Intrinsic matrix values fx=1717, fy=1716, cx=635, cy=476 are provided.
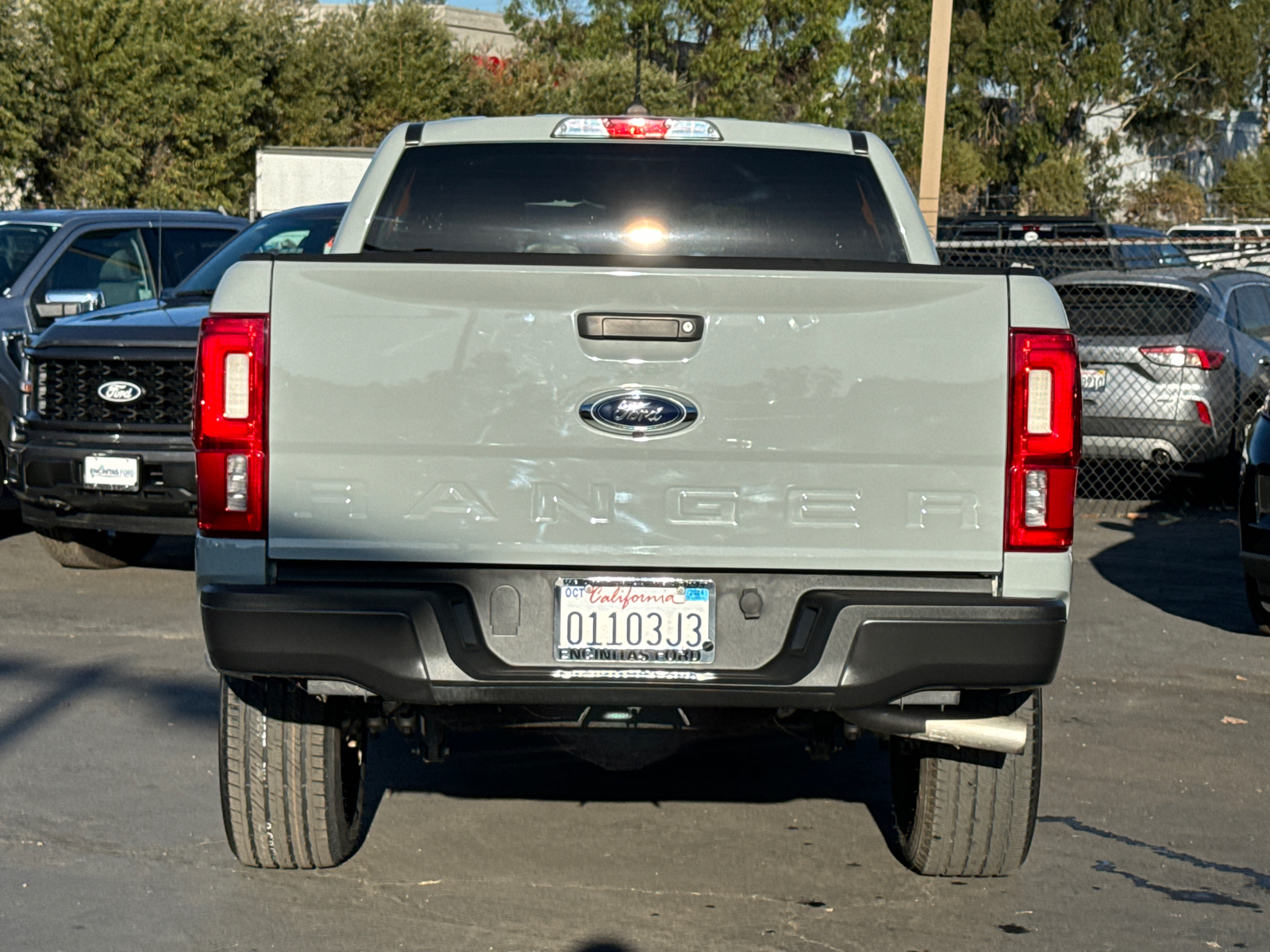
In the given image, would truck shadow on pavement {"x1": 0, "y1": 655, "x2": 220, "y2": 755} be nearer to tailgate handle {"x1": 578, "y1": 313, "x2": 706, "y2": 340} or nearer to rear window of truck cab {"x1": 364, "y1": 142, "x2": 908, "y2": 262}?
rear window of truck cab {"x1": 364, "y1": 142, "x2": 908, "y2": 262}

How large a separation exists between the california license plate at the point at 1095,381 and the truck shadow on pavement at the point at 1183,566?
973mm

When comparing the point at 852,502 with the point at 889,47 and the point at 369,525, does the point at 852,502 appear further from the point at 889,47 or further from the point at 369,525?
the point at 889,47

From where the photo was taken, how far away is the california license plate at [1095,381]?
12.2m

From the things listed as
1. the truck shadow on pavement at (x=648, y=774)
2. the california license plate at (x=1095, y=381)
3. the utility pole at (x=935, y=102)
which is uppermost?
the utility pole at (x=935, y=102)

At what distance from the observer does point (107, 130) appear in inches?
1383

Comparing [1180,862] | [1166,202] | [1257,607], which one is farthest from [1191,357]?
[1166,202]

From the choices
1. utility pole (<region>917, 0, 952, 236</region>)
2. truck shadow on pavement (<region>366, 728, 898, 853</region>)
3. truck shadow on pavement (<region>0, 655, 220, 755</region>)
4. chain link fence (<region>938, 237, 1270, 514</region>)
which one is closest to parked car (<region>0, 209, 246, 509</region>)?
truck shadow on pavement (<region>0, 655, 220, 755</region>)

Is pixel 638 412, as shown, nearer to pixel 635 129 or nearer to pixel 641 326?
pixel 641 326

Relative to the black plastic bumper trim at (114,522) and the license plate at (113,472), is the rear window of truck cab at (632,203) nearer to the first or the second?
the black plastic bumper trim at (114,522)

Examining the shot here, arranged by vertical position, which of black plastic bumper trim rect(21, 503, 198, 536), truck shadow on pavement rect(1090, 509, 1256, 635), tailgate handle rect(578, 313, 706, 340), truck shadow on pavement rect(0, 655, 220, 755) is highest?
tailgate handle rect(578, 313, 706, 340)

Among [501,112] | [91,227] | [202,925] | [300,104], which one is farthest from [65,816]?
[501,112]

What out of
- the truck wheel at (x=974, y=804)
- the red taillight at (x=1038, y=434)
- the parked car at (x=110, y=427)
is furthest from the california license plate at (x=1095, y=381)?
the red taillight at (x=1038, y=434)

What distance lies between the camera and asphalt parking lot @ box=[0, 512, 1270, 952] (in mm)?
4289

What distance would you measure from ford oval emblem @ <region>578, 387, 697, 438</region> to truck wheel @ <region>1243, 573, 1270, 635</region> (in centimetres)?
530
